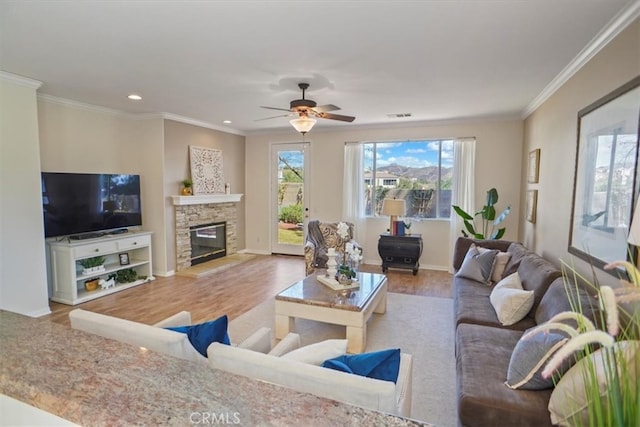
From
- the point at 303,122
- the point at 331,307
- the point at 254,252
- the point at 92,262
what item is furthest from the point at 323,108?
the point at 254,252

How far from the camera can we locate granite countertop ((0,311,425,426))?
32.2 inches

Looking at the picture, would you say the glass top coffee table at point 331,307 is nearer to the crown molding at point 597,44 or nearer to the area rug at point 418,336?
the area rug at point 418,336

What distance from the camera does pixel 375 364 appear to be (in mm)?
1507

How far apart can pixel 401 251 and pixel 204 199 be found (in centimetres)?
354

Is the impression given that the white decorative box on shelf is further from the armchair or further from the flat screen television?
the flat screen television

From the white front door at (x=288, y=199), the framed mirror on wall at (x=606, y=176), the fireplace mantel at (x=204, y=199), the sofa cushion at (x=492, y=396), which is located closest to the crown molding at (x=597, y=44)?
the framed mirror on wall at (x=606, y=176)

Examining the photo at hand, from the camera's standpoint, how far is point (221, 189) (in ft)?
22.0

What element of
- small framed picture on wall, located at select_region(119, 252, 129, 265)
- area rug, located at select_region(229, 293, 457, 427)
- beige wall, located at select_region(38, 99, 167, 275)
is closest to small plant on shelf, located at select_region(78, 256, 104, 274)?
small framed picture on wall, located at select_region(119, 252, 129, 265)

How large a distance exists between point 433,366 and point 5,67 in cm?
473

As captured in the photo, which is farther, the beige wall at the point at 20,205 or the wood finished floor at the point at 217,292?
the wood finished floor at the point at 217,292

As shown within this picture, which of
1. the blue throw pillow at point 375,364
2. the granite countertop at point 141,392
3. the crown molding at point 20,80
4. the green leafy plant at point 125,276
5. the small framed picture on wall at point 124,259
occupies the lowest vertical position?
the green leafy plant at point 125,276

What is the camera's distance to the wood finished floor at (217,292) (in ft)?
13.2

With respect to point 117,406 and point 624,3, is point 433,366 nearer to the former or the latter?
point 117,406

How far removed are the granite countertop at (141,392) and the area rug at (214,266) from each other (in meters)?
4.61
